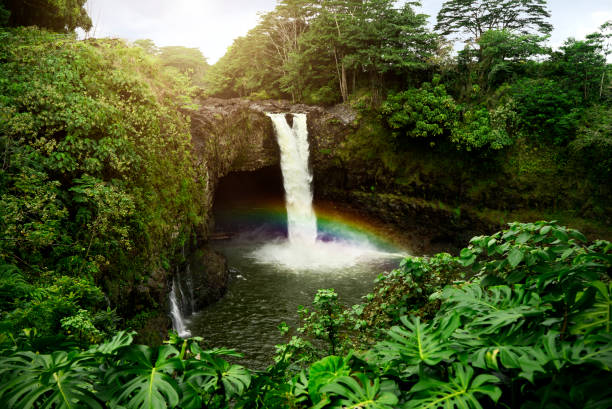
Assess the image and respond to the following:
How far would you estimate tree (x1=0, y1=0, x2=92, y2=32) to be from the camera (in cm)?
996

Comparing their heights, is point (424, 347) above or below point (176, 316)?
above

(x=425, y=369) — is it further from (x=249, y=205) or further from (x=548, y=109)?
(x=249, y=205)

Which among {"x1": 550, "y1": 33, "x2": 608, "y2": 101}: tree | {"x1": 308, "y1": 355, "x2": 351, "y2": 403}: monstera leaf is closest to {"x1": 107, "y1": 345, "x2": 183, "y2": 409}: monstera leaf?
{"x1": 308, "y1": 355, "x2": 351, "y2": 403}: monstera leaf

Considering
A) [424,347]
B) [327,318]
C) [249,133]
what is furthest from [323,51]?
[424,347]

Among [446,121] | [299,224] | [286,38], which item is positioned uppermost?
[286,38]

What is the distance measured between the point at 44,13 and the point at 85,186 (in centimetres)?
873

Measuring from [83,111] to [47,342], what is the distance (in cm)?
597

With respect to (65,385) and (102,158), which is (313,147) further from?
(65,385)

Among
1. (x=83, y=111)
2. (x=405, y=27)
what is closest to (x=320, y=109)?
(x=405, y=27)

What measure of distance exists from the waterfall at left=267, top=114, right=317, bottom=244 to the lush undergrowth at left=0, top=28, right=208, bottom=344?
285 inches

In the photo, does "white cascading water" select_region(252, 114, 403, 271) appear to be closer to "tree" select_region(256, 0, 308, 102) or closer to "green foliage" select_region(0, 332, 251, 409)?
"tree" select_region(256, 0, 308, 102)

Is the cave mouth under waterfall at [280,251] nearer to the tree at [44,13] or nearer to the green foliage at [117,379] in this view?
the green foliage at [117,379]

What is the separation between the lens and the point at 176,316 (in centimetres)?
849

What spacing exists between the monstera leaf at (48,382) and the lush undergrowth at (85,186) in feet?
7.76
